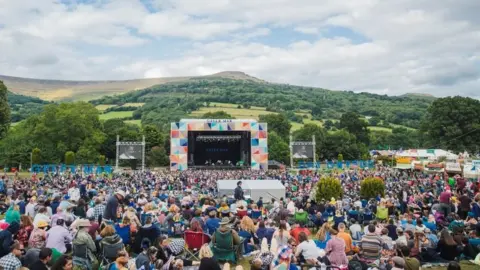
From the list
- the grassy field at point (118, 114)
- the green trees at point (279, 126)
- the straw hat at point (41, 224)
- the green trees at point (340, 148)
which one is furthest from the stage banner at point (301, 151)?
the grassy field at point (118, 114)

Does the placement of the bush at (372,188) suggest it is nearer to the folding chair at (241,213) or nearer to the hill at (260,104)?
the folding chair at (241,213)

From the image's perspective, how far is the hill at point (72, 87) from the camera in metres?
156

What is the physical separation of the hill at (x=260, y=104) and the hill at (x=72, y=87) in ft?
60.1

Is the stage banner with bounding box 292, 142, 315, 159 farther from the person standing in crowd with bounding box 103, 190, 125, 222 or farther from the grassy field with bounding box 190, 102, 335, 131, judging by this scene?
the grassy field with bounding box 190, 102, 335, 131

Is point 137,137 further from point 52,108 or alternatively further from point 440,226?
point 440,226

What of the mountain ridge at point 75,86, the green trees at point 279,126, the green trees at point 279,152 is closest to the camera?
the green trees at point 279,152

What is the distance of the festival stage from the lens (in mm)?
39562

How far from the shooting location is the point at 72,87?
177375mm

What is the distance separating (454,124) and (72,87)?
6160 inches

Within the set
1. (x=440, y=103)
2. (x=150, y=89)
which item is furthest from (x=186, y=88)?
(x=440, y=103)

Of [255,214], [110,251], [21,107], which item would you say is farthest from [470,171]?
[21,107]

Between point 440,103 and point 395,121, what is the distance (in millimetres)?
45211

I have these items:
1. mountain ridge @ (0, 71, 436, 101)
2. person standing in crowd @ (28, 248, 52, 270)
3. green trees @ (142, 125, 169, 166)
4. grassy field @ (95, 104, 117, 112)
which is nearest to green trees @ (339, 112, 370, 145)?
green trees @ (142, 125, 169, 166)

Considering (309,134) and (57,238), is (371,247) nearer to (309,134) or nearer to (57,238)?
(57,238)
